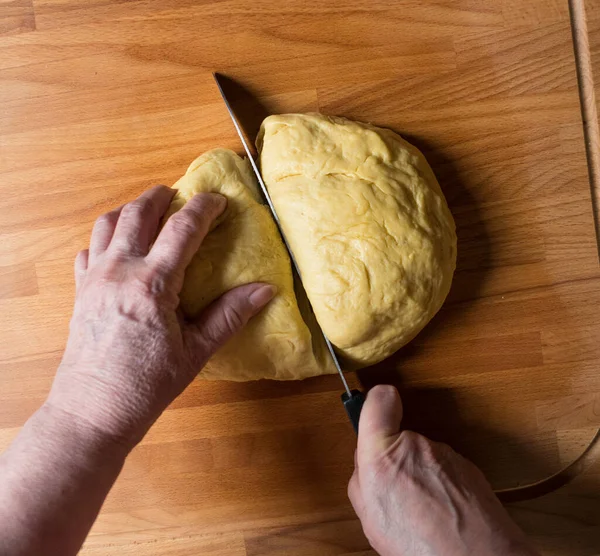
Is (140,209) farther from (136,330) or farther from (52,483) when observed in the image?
(52,483)

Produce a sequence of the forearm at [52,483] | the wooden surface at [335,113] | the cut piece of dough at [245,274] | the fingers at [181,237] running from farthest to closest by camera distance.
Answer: the wooden surface at [335,113], the cut piece of dough at [245,274], the fingers at [181,237], the forearm at [52,483]

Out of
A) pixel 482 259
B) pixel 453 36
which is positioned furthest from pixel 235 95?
pixel 482 259

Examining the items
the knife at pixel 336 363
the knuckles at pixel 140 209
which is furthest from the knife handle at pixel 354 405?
the knuckles at pixel 140 209

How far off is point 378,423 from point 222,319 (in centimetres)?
41

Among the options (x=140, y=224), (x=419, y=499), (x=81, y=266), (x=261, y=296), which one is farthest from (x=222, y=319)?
(x=419, y=499)

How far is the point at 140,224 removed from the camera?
3.82 feet

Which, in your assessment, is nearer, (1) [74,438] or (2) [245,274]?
(1) [74,438]

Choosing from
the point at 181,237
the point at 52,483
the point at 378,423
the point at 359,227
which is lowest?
the point at 378,423

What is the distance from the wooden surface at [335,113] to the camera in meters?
1.40

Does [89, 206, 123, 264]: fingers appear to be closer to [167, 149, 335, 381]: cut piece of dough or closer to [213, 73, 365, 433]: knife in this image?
[167, 149, 335, 381]: cut piece of dough

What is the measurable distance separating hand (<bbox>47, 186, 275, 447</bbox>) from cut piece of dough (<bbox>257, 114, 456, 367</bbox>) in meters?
0.18

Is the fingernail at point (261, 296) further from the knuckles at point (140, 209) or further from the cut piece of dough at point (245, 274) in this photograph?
the knuckles at point (140, 209)

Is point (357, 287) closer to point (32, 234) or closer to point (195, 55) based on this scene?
point (195, 55)

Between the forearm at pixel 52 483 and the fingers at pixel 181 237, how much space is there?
0.33m
